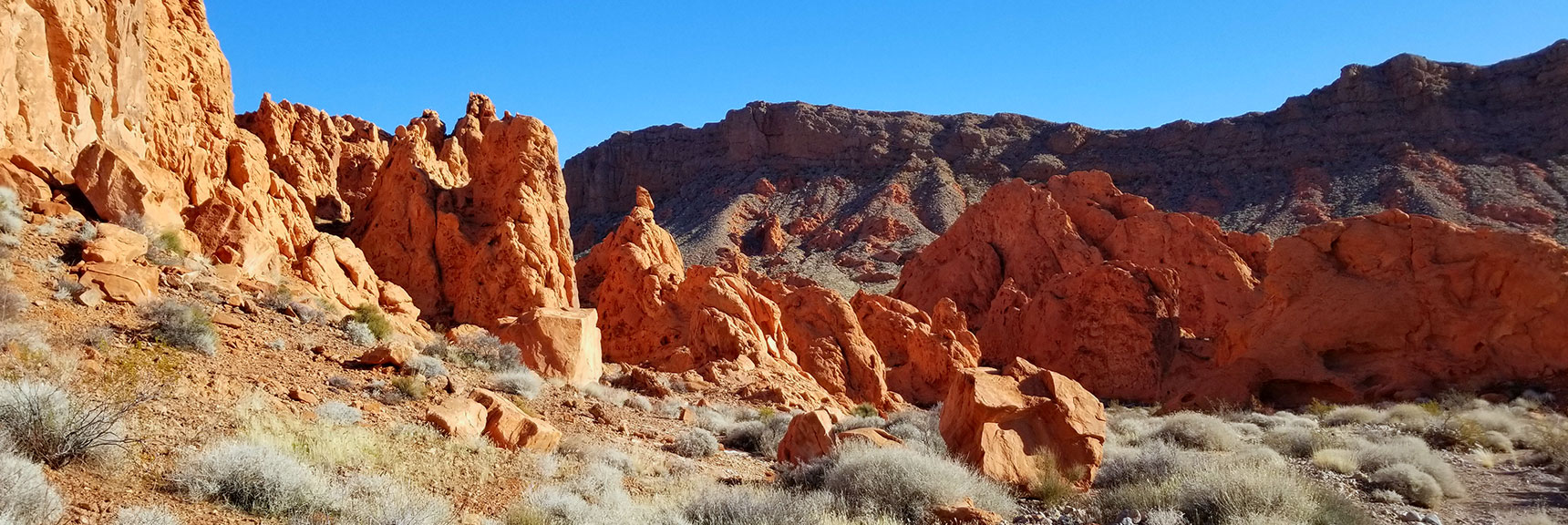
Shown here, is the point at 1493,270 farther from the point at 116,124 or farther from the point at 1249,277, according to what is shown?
the point at 116,124

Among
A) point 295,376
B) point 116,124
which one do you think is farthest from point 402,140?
point 295,376

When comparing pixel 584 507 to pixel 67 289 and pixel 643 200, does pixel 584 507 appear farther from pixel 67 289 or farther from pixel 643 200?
pixel 643 200

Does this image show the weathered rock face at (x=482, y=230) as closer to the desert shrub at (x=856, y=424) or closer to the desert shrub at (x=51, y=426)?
the desert shrub at (x=856, y=424)

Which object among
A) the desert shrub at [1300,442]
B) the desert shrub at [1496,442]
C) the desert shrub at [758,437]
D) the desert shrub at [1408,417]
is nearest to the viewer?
the desert shrub at [758,437]

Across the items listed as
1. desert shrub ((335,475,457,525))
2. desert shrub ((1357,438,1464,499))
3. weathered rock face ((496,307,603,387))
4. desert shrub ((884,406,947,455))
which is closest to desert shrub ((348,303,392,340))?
weathered rock face ((496,307,603,387))

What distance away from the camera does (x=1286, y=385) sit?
21.6m

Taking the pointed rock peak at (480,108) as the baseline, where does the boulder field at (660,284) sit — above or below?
below

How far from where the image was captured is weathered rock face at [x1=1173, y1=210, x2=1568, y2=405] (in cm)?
1989

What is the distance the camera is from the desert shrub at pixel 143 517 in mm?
4111

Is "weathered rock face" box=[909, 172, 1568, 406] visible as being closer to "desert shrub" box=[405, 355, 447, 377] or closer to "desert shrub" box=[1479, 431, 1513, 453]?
"desert shrub" box=[1479, 431, 1513, 453]

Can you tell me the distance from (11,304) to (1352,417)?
1966 cm

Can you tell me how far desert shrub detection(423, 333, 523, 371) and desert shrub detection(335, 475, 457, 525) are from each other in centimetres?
650

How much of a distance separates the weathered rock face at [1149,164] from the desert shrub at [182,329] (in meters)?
44.9

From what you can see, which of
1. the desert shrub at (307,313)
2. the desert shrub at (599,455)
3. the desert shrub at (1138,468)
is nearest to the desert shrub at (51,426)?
the desert shrub at (599,455)
